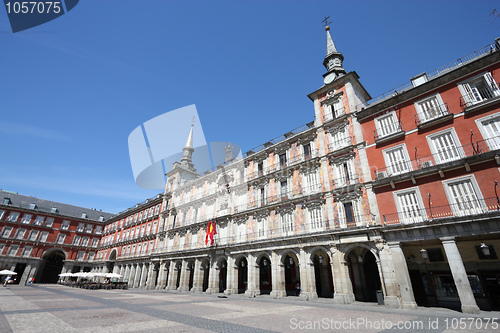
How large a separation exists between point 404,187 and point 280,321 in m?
13.6

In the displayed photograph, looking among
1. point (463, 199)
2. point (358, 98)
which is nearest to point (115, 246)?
point (358, 98)

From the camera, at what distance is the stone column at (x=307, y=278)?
20219 mm

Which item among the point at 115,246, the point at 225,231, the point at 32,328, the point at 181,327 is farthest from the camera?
the point at 115,246

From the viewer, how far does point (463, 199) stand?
1531cm

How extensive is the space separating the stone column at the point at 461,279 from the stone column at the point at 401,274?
2.60 m

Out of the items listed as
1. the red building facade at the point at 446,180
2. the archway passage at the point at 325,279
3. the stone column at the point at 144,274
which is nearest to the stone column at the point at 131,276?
the stone column at the point at 144,274

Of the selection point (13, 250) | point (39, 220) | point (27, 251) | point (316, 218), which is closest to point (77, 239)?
point (39, 220)

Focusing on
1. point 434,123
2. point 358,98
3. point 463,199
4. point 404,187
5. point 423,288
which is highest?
point 358,98

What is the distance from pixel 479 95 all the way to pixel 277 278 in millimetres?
21619

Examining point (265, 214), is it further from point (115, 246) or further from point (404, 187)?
point (115, 246)

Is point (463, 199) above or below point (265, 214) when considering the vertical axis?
below

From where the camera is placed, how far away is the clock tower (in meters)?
27.1

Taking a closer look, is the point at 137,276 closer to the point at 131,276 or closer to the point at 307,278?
the point at 131,276

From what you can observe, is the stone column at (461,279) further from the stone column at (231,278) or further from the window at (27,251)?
the window at (27,251)
